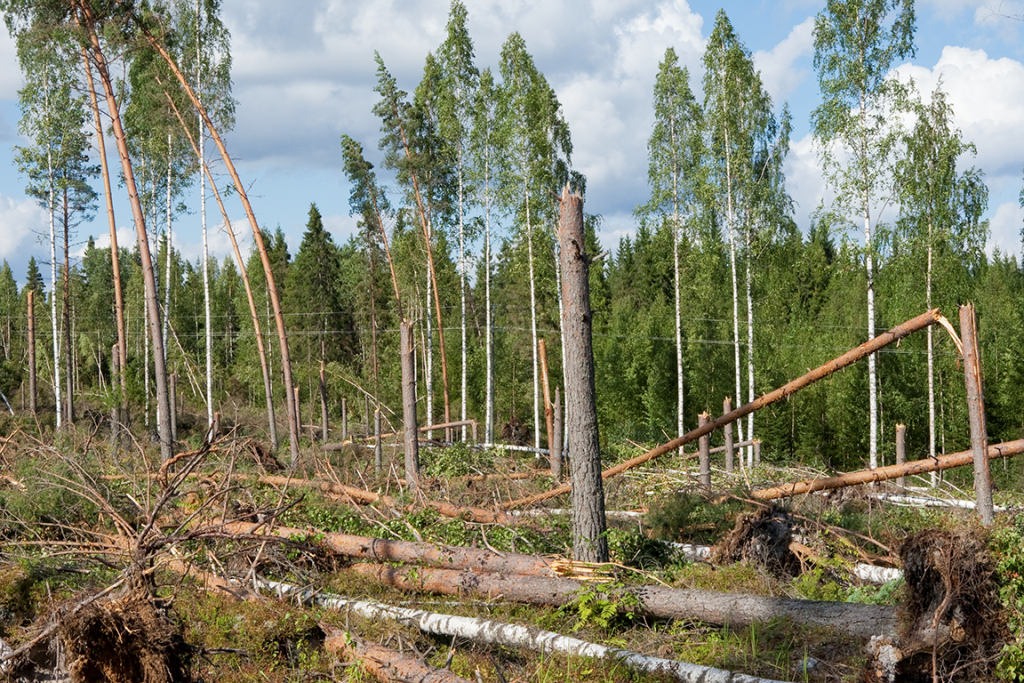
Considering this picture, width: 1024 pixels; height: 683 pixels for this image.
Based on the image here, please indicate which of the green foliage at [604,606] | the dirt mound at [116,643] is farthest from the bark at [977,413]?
the dirt mound at [116,643]

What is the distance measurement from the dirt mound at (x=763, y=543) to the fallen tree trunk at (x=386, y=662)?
3.79 metres

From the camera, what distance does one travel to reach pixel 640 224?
Answer: 83.1ft

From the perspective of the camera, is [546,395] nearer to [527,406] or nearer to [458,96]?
[458,96]

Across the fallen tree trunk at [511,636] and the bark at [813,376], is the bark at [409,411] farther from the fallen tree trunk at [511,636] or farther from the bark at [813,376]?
the fallen tree trunk at [511,636]

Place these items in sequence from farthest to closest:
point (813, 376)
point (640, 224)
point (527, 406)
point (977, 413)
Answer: point (527, 406) → point (640, 224) → point (813, 376) → point (977, 413)

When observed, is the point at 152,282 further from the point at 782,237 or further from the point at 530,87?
the point at 782,237

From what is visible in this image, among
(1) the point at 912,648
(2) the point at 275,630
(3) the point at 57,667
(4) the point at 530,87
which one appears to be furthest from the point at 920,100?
(3) the point at 57,667

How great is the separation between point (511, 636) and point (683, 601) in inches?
53.6

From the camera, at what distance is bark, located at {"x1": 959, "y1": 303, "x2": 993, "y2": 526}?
684 centimetres

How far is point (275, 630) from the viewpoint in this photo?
6.66 m

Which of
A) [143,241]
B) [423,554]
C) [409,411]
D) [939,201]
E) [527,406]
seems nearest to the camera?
[423,554]

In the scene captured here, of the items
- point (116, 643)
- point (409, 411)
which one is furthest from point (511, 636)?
point (409, 411)

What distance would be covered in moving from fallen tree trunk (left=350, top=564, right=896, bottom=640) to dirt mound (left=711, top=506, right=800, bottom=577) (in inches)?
67.8

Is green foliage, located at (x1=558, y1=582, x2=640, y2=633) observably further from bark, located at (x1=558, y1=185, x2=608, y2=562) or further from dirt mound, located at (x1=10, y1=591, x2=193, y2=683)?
dirt mound, located at (x1=10, y1=591, x2=193, y2=683)
